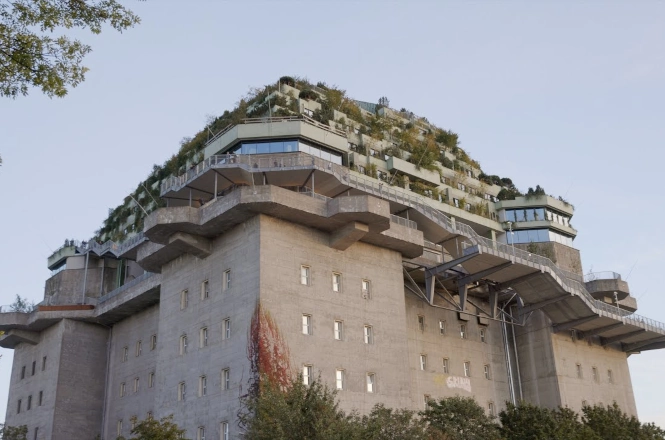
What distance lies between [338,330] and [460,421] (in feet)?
32.6

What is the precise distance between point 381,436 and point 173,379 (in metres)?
18.9

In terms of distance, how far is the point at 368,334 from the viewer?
50.9 metres

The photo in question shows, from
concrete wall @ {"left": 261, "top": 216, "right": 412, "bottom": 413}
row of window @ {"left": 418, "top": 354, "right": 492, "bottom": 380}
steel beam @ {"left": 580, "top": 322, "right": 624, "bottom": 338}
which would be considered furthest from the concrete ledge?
steel beam @ {"left": 580, "top": 322, "right": 624, "bottom": 338}

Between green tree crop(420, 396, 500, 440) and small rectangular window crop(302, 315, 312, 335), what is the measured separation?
28.4 feet

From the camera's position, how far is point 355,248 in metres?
53.0

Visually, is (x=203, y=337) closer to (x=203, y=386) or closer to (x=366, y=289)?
(x=203, y=386)

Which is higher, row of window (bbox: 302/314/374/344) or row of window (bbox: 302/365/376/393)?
row of window (bbox: 302/314/374/344)

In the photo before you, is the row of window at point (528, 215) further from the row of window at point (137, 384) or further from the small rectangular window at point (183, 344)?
the small rectangular window at point (183, 344)

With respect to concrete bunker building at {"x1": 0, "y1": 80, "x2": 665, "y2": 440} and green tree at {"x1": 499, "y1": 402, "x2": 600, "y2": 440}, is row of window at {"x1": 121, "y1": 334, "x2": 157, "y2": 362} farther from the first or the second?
green tree at {"x1": 499, "y1": 402, "x2": 600, "y2": 440}

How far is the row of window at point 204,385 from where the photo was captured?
4669 cm

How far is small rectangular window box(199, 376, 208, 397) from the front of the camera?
158 feet

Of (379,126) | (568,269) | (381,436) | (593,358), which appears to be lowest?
(381,436)

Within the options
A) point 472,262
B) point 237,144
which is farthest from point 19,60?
point 472,262

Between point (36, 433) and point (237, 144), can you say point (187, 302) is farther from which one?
point (36, 433)
